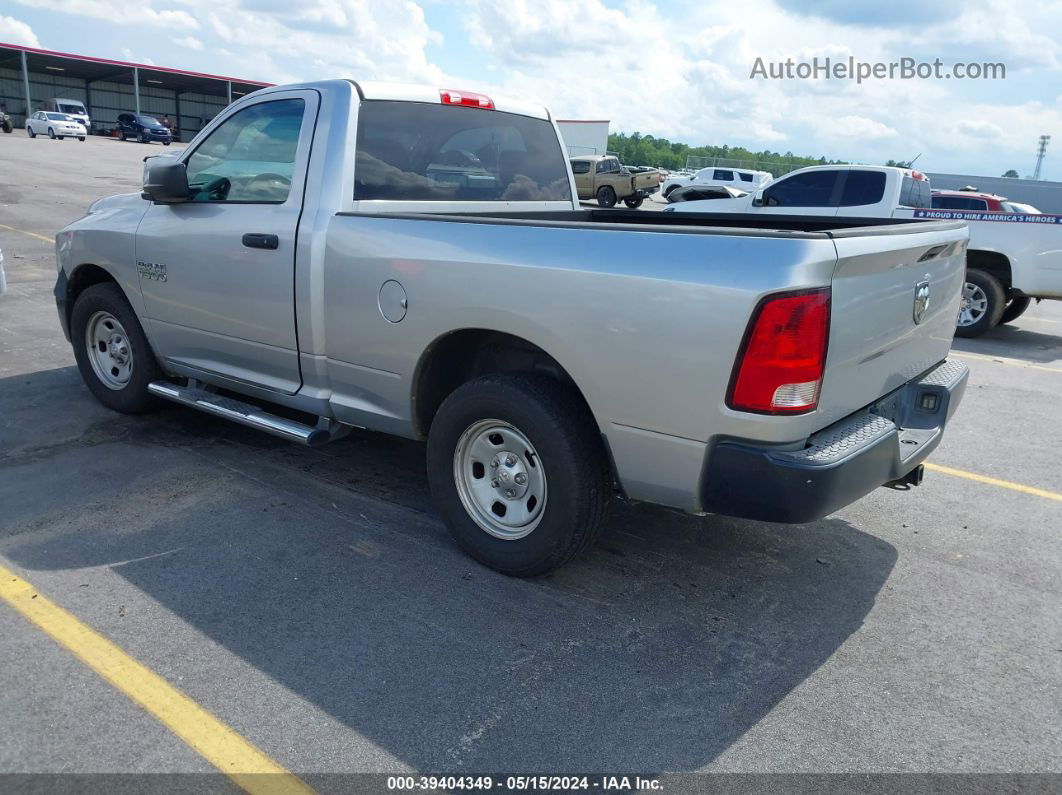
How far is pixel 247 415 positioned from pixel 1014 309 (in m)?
9.90

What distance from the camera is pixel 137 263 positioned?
4914 millimetres

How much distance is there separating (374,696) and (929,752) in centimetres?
179

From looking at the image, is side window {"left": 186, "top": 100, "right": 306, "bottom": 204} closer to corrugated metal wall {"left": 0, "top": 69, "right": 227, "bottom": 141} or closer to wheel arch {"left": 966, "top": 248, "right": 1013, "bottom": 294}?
wheel arch {"left": 966, "top": 248, "right": 1013, "bottom": 294}

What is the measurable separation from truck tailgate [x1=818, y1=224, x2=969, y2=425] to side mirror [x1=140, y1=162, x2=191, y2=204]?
11.1 ft

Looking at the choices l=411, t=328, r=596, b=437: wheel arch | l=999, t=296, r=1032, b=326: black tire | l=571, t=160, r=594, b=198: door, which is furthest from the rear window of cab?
l=571, t=160, r=594, b=198: door

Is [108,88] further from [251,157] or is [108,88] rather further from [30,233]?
[251,157]

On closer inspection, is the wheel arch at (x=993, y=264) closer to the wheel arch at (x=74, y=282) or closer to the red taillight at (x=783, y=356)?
the red taillight at (x=783, y=356)

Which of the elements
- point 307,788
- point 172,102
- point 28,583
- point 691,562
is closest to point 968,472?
point 691,562

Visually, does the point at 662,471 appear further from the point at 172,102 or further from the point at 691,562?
the point at 172,102

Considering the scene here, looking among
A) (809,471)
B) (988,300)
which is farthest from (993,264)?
(809,471)

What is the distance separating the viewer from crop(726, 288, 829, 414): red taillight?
2680 mm

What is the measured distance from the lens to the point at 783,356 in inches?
107

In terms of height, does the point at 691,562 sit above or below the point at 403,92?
below

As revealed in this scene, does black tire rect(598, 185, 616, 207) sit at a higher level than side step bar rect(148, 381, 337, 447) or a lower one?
higher
